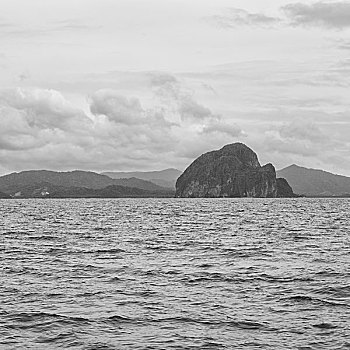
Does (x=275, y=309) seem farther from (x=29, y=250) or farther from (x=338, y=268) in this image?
(x=29, y=250)

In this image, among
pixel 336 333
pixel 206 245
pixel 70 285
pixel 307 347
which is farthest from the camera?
pixel 206 245

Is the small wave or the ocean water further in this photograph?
the small wave

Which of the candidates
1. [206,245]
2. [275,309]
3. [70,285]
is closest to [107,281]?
[70,285]

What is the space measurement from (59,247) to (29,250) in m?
3.30

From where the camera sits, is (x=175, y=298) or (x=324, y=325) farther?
(x=175, y=298)

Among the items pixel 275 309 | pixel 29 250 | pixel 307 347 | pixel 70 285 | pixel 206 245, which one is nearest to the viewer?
pixel 307 347

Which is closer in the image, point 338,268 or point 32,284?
point 32,284

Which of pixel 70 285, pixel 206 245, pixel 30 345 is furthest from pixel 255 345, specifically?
pixel 206 245

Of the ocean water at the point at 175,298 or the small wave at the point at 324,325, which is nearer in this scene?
the ocean water at the point at 175,298

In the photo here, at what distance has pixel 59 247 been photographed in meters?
55.5

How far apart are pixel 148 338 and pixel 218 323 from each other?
3.39m

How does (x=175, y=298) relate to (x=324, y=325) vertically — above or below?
above

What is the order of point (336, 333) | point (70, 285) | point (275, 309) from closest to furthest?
point (336, 333) < point (275, 309) < point (70, 285)

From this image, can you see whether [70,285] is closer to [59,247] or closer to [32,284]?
[32,284]
